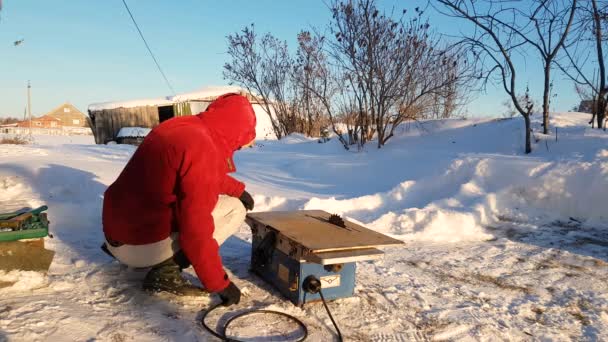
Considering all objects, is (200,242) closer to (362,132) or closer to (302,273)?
(302,273)

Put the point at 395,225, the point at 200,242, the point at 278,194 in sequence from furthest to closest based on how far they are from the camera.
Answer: the point at 278,194
the point at 395,225
the point at 200,242

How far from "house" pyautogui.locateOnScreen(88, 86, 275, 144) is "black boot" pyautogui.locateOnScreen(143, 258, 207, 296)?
16.9m

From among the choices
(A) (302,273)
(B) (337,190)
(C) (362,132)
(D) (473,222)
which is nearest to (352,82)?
(C) (362,132)

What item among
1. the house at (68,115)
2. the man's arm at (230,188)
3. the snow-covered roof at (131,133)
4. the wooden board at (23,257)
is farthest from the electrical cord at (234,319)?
the house at (68,115)

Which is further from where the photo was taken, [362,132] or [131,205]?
[362,132]

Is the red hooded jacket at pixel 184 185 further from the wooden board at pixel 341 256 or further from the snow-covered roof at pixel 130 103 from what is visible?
the snow-covered roof at pixel 130 103

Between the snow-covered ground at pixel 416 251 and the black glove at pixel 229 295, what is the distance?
0.11 meters

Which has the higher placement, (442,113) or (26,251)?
(442,113)

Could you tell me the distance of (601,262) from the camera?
3.10 meters

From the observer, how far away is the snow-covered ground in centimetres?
200

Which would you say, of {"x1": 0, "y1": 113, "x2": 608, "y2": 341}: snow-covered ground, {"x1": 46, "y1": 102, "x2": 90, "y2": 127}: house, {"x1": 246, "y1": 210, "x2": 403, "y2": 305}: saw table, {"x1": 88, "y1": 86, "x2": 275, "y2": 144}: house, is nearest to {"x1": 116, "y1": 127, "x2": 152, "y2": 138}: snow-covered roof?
{"x1": 88, "y1": 86, "x2": 275, "y2": 144}: house

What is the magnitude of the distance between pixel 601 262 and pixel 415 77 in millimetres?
5351

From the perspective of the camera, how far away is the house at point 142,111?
758 inches

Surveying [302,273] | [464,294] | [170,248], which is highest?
[170,248]
